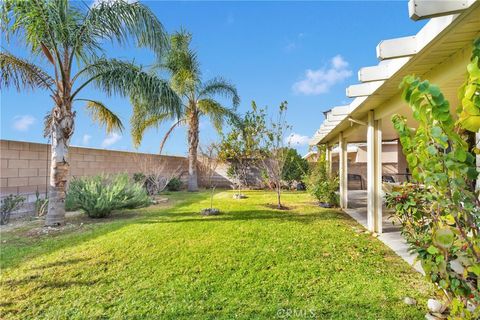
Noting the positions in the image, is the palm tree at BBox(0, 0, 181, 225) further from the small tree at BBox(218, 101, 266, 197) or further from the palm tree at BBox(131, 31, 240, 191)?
the palm tree at BBox(131, 31, 240, 191)

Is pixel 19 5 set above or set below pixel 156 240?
above

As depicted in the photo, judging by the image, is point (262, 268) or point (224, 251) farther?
point (224, 251)

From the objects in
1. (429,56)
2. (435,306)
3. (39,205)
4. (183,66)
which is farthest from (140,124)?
(435,306)

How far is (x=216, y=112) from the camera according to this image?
15.0 meters

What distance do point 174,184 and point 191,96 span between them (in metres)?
5.22

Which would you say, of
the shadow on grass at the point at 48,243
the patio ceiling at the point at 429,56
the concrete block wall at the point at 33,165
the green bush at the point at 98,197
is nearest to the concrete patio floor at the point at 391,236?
the patio ceiling at the point at 429,56

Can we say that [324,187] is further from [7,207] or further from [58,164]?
[7,207]

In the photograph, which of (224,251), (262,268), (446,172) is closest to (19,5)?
(224,251)

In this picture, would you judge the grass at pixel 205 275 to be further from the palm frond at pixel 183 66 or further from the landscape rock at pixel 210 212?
the palm frond at pixel 183 66

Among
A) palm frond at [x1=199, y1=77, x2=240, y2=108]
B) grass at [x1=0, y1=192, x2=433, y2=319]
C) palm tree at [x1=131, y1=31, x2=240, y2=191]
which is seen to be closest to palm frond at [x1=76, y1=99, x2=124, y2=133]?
grass at [x1=0, y1=192, x2=433, y2=319]

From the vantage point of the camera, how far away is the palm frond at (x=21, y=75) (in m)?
6.54

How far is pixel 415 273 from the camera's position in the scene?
4047mm

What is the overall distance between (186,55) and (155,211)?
903cm

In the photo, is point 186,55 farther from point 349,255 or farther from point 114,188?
point 349,255
